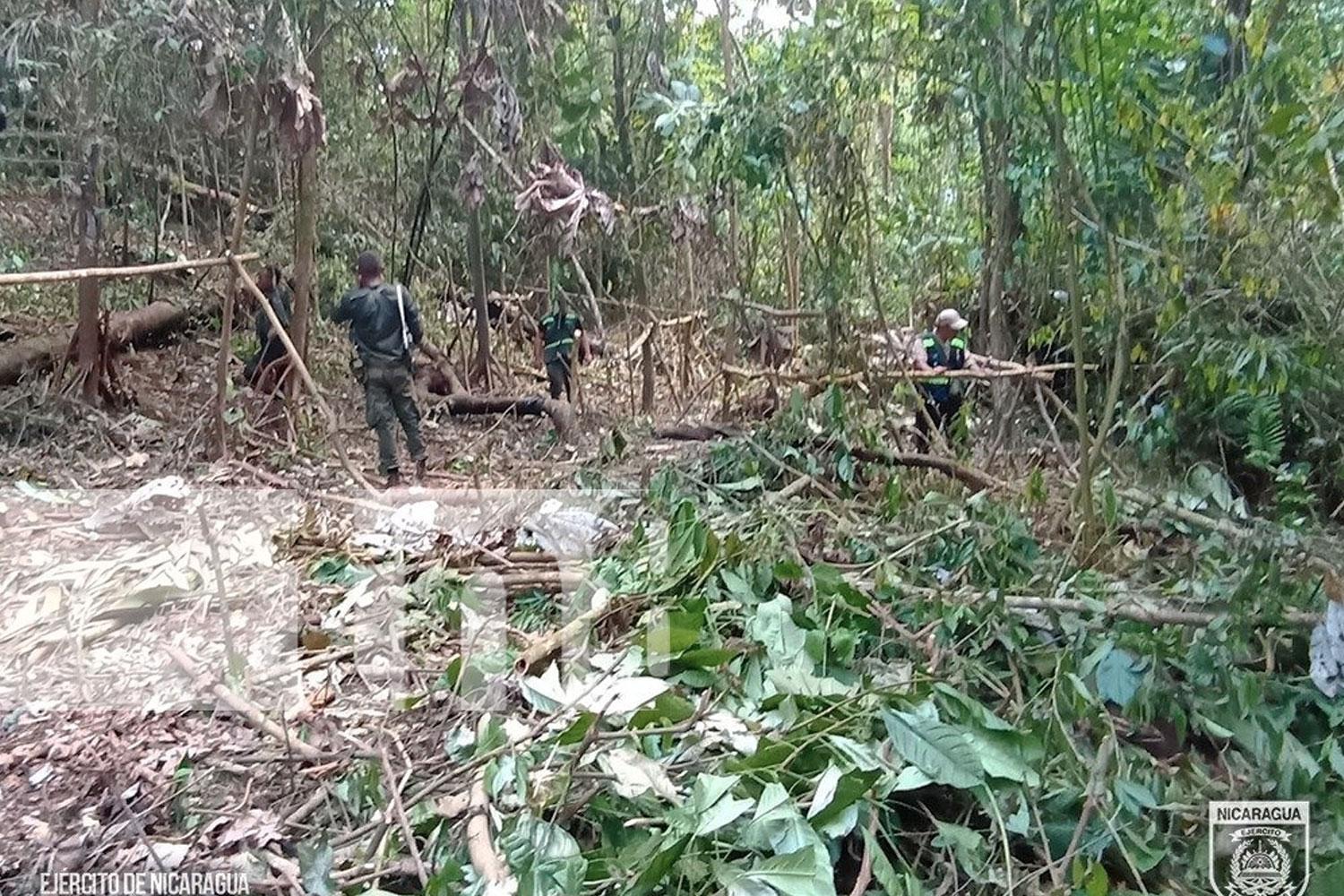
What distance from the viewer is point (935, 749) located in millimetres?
1753

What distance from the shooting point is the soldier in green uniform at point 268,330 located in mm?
5090

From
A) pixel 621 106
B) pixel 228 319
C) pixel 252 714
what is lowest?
pixel 252 714

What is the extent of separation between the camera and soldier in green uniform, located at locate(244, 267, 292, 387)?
5090 mm

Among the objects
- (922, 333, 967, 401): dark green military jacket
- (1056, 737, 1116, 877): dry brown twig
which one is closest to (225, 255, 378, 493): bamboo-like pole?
(922, 333, 967, 401): dark green military jacket

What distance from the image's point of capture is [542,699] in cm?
202

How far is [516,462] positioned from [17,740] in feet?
8.28

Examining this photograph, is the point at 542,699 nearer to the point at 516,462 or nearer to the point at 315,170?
the point at 516,462

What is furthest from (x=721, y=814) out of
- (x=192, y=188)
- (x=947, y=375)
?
(x=192, y=188)

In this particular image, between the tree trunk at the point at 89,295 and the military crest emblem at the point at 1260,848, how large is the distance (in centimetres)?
513

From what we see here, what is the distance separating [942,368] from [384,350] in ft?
7.71

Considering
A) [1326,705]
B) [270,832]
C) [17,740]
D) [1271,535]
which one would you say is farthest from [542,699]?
[1271,535]

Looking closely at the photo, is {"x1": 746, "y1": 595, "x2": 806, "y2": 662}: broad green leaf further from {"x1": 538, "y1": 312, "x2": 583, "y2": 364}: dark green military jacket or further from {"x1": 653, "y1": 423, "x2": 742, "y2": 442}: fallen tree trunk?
{"x1": 538, "y1": 312, "x2": 583, "y2": 364}: dark green military jacket

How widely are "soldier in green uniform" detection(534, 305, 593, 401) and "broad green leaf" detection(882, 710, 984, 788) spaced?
13.8ft

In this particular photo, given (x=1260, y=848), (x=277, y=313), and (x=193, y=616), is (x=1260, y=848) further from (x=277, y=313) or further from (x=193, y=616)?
(x=277, y=313)
